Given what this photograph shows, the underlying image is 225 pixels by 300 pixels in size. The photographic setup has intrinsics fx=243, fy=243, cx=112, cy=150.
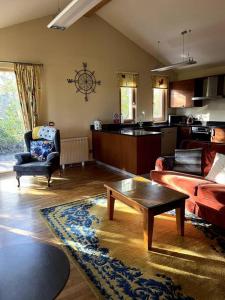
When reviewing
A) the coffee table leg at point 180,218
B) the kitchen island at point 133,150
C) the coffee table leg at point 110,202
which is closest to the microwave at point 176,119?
the kitchen island at point 133,150

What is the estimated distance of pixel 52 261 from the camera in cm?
140

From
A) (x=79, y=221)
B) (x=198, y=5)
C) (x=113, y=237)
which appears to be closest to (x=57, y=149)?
(x=79, y=221)

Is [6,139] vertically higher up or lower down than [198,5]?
lower down

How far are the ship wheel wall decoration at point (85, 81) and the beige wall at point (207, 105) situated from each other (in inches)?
104

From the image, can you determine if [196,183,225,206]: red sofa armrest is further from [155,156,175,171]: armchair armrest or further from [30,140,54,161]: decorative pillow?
Answer: [30,140,54,161]: decorative pillow

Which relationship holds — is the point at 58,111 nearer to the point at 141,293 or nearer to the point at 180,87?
the point at 180,87

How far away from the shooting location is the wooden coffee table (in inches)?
91.1

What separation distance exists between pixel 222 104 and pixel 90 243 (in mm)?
4917

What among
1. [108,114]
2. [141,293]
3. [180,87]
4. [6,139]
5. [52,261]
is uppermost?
[180,87]

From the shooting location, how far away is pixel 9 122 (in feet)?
16.5

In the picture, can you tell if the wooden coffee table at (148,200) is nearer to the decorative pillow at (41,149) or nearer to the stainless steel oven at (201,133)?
the decorative pillow at (41,149)

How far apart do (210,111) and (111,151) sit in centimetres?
290

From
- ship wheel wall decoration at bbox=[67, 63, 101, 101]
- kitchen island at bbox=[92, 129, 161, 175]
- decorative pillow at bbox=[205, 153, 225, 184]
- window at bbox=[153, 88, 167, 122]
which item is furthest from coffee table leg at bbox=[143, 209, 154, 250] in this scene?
window at bbox=[153, 88, 167, 122]

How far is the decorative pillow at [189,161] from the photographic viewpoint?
3.46 metres
